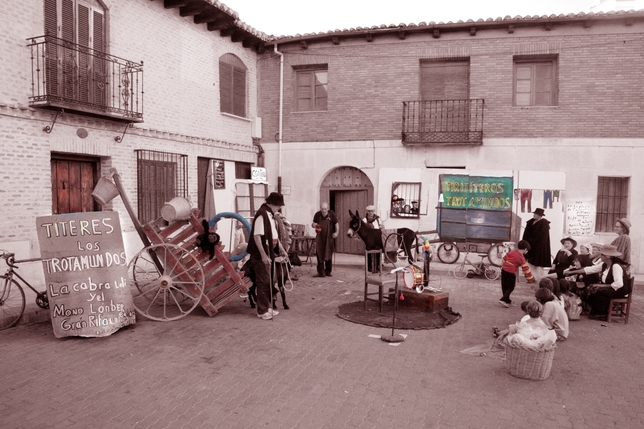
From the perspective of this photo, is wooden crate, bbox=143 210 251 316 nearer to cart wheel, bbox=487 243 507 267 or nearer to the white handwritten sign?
cart wheel, bbox=487 243 507 267

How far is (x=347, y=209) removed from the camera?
53.0 ft

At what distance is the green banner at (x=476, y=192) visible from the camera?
14.4 metres

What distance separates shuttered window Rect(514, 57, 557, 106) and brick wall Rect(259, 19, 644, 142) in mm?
360

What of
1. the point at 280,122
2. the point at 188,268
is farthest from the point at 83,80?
the point at 280,122

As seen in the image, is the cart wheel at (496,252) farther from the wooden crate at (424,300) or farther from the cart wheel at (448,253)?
the wooden crate at (424,300)

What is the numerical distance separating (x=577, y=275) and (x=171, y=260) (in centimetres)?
724

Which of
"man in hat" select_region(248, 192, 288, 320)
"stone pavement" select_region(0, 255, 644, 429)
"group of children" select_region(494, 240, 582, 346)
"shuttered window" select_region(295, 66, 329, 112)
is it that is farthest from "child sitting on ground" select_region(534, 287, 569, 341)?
"shuttered window" select_region(295, 66, 329, 112)

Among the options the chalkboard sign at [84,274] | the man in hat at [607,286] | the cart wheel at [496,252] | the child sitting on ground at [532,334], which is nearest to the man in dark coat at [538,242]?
the cart wheel at [496,252]

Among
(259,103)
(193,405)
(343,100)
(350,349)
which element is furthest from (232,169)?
(193,405)

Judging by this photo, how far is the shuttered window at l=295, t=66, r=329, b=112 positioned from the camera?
16.1 metres

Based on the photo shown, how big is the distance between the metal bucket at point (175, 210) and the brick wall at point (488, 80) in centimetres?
833

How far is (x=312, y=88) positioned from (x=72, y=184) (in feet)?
26.6

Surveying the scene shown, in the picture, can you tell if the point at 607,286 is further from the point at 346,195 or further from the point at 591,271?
the point at 346,195

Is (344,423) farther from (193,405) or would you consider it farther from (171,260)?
(171,260)
